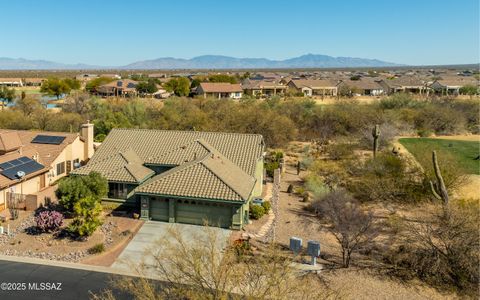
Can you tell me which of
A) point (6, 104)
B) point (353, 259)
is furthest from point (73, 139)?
point (6, 104)

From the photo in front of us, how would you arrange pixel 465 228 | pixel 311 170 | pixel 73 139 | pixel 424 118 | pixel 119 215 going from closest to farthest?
1. pixel 465 228
2. pixel 119 215
3. pixel 73 139
4. pixel 311 170
5. pixel 424 118

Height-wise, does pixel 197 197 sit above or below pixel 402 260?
above

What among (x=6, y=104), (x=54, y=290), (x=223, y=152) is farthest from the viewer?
(x=6, y=104)

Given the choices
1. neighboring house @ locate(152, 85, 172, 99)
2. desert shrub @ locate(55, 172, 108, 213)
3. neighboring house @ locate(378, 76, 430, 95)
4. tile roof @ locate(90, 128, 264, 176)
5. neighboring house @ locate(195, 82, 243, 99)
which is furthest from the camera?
neighboring house @ locate(378, 76, 430, 95)

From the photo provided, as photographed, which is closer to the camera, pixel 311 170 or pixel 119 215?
pixel 119 215

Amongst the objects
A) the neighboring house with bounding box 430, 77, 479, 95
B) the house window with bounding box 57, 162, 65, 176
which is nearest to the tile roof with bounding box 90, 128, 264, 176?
the house window with bounding box 57, 162, 65, 176

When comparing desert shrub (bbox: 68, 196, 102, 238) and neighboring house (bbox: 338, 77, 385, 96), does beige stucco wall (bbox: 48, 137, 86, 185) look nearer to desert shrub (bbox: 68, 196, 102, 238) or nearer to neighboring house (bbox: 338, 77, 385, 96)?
desert shrub (bbox: 68, 196, 102, 238)

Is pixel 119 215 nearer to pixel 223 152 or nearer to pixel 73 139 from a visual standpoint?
pixel 223 152
